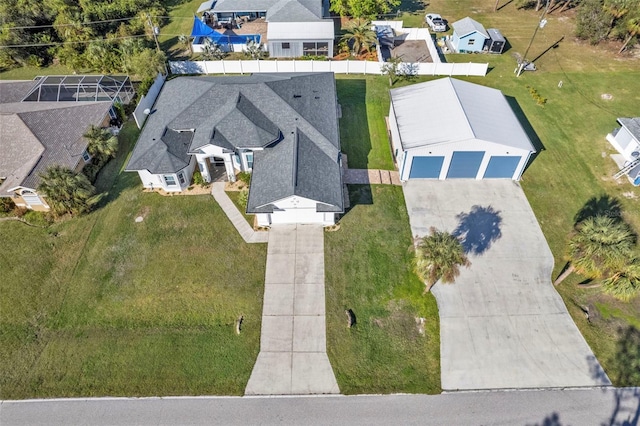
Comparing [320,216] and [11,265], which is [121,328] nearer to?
[11,265]

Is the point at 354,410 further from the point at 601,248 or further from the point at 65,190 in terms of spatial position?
the point at 65,190

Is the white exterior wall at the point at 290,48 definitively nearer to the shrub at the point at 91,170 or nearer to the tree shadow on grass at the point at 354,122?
the tree shadow on grass at the point at 354,122

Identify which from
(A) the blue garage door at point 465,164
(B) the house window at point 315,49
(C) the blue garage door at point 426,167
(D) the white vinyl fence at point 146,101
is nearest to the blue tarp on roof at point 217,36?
(B) the house window at point 315,49

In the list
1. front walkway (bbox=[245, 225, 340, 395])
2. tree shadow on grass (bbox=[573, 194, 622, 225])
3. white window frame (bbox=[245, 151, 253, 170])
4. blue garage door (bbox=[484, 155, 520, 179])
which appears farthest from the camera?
white window frame (bbox=[245, 151, 253, 170])

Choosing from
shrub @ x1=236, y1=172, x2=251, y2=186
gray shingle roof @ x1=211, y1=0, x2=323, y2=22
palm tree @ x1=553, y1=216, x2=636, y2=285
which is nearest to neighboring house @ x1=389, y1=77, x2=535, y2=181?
palm tree @ x1=553, y1=216, x2=636, y2=285

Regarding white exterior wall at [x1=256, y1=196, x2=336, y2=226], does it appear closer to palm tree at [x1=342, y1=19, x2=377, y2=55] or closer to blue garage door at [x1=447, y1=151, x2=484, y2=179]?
blue garage door at [x1=447, y1=151, x2=484, y2=179]

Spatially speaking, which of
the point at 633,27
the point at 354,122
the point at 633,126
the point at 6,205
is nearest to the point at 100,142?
the point at 6,205
